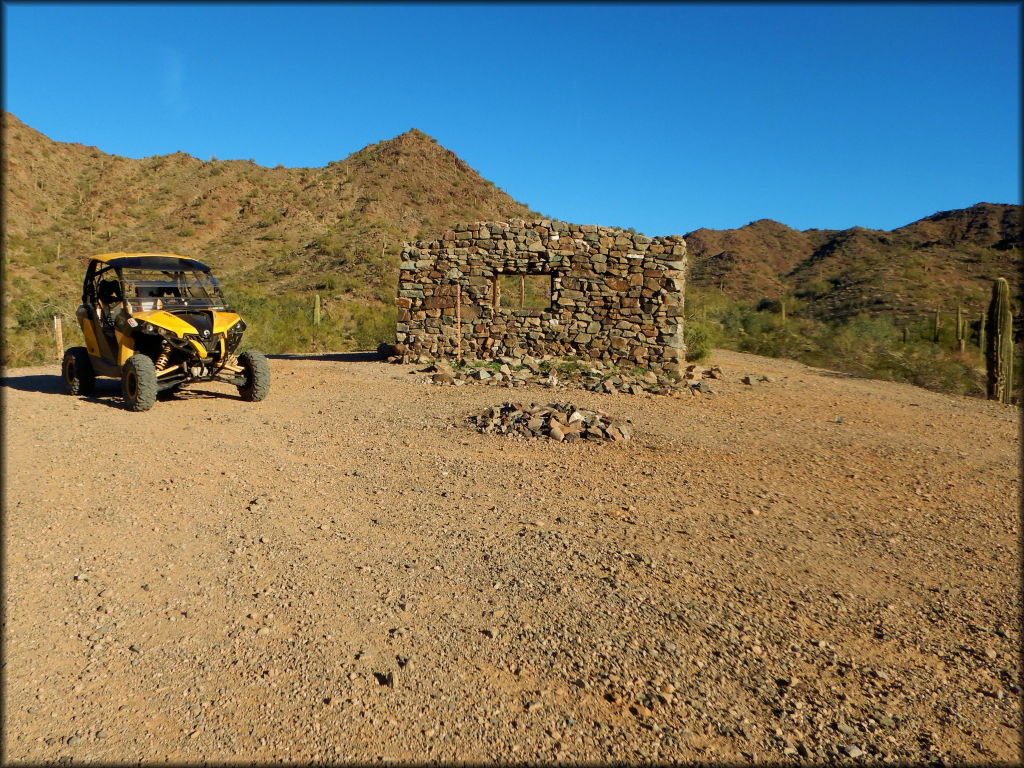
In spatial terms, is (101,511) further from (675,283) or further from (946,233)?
(946,233)

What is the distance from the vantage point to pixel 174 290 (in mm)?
9273

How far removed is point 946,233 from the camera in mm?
50438

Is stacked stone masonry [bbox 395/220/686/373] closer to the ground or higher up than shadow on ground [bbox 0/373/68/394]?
higher up

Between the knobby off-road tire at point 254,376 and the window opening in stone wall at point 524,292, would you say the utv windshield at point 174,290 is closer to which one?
the knobby off-road tire at point 254,376

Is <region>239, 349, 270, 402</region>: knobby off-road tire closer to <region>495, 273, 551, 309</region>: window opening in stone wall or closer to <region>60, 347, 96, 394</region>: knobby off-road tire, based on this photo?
<region>60, 347, 96, 394</region>: knobby off-road tire

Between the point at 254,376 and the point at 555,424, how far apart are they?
4.41 meters

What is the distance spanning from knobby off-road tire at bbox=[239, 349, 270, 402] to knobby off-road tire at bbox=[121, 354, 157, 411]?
4.18 feet

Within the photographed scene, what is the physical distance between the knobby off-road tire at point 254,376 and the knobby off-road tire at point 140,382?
127 cm

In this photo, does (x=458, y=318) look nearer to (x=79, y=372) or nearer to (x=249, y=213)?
(x=79, y=372)

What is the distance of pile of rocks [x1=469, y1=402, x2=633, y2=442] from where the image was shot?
768cm

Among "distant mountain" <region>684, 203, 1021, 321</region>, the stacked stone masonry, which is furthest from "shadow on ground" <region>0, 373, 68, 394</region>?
"distant mountain" <region>684, 203, 1021, 321</region>

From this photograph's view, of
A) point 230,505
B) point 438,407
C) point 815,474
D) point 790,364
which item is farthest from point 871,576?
point 790,364

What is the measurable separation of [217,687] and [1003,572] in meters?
4.72

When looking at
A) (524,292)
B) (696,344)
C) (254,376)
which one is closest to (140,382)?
(254,376)
